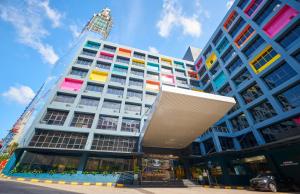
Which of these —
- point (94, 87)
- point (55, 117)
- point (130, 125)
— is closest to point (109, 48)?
point (94, 87)

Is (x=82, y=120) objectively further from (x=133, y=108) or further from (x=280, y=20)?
(x=280, y=20)

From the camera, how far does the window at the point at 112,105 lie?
25.0 metres

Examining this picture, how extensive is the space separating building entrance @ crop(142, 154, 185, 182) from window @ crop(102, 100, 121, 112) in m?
9.38

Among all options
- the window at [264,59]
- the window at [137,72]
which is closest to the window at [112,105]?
the window at [137,72]

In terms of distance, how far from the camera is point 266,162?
17.8 metres

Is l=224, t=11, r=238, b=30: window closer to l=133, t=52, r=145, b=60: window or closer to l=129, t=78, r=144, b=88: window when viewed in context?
l=133, t=52, r=145, b=60: window

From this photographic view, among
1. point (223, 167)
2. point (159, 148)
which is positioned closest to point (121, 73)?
point (159, 148)

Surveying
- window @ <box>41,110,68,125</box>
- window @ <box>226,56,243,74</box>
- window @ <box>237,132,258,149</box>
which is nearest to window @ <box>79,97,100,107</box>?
window @ <box>41,110,68,125</box>

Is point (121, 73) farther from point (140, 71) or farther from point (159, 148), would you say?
point (159, 148)

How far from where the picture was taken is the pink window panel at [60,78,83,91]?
2442 cm

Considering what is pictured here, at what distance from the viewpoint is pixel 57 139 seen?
19.8m

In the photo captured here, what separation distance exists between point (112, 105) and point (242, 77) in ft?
74.5

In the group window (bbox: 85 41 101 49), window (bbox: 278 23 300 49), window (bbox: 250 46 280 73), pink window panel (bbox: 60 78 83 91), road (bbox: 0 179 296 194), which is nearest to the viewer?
road (bbox: 0 179 296 194)

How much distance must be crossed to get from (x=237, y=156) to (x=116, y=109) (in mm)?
19963
